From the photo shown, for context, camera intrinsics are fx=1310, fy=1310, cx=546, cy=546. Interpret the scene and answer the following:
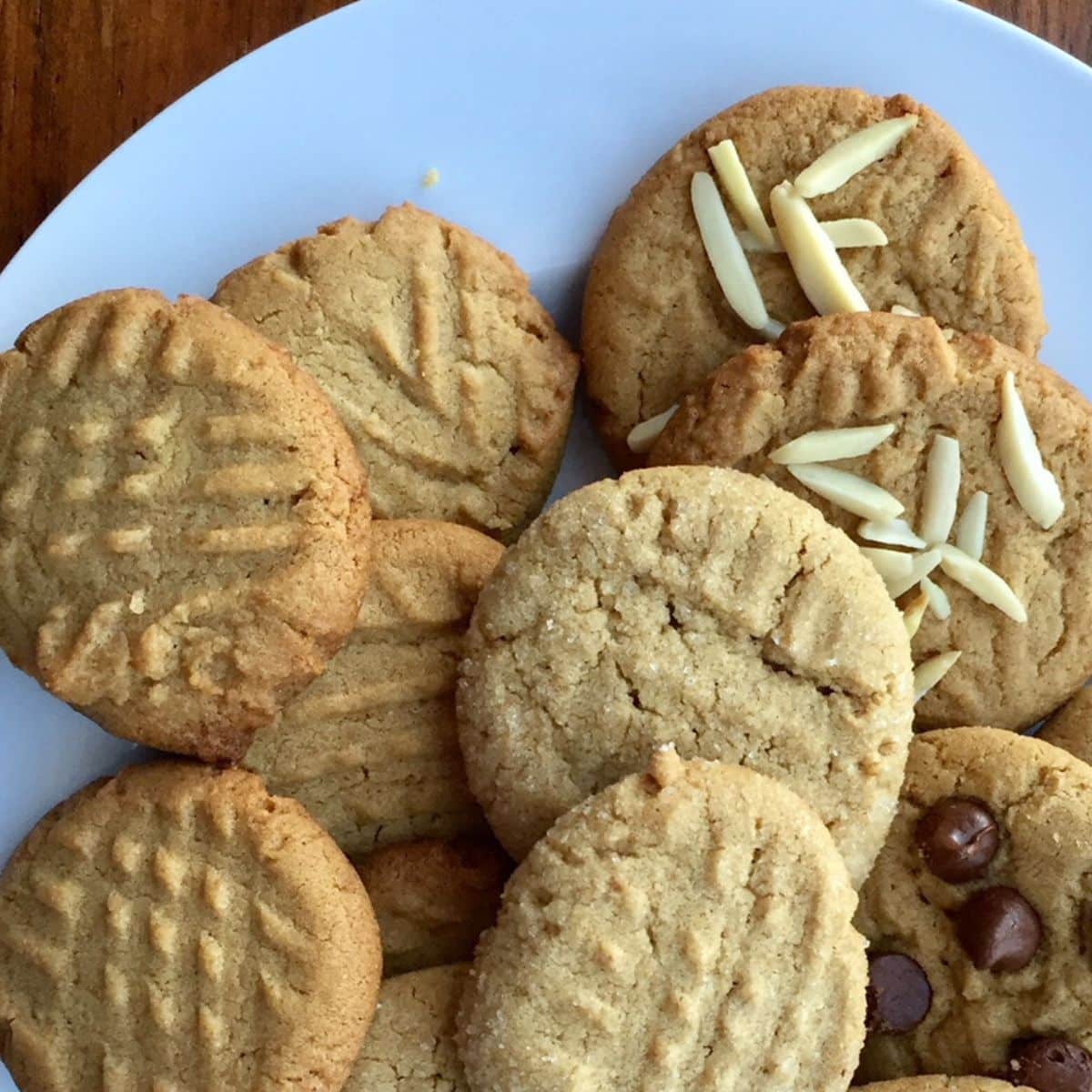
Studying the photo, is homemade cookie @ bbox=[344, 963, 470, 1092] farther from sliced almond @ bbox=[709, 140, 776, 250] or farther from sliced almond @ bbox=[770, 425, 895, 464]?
sliced almond @ bbox=[709, 140, 776, 250]

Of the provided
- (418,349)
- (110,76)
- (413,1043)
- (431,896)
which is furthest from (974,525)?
(110,76)

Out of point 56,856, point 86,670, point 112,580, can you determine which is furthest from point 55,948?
point 112,580

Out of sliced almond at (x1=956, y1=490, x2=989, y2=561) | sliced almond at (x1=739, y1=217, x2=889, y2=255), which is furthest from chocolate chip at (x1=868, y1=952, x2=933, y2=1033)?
sliced almond at (x1=739, y1=217, x2=889, y2=255)

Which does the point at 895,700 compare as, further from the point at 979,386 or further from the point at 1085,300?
the point at 1085,300

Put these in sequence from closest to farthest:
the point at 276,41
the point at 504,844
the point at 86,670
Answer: the point at 86,670 < the point at 504,844 < the point at 276,41

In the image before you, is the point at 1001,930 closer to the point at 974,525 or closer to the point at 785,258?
the point at 974,525
